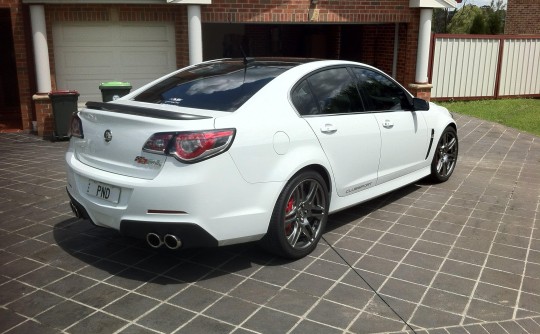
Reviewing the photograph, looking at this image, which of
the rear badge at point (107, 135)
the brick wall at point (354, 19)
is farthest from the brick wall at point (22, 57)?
the rear badge at point (107, 135)

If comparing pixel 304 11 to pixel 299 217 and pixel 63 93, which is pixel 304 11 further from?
pixel 299 217

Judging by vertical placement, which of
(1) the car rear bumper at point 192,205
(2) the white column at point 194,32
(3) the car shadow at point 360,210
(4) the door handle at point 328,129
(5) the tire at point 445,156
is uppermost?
(2) the white column at point 194,32

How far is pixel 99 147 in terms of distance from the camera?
429 centimetres

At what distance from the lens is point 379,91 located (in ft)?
19.0

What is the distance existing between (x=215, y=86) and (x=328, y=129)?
1039 mm

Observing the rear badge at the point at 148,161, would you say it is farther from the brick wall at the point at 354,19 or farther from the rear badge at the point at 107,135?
the brick wall at the point at 354,19

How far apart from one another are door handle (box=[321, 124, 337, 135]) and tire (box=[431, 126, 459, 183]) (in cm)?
241

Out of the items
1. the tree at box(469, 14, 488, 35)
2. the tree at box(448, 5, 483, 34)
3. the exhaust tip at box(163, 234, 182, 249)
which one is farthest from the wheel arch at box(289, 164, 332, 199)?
the tree at box(448, 5, 483, 34)

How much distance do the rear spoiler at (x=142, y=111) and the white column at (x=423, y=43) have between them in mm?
9699

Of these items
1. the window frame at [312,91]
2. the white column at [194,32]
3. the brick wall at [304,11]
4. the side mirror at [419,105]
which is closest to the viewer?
the window frame at [312,91]

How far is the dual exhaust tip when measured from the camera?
388cm

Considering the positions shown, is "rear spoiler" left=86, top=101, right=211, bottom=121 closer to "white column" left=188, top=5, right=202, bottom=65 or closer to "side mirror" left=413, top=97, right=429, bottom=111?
"side mirror" left=413, top=97, right=429, bottom=111

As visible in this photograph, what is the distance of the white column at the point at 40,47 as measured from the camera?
10.2 meters

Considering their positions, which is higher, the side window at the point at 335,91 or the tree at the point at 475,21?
the tree at the point at 475,21
